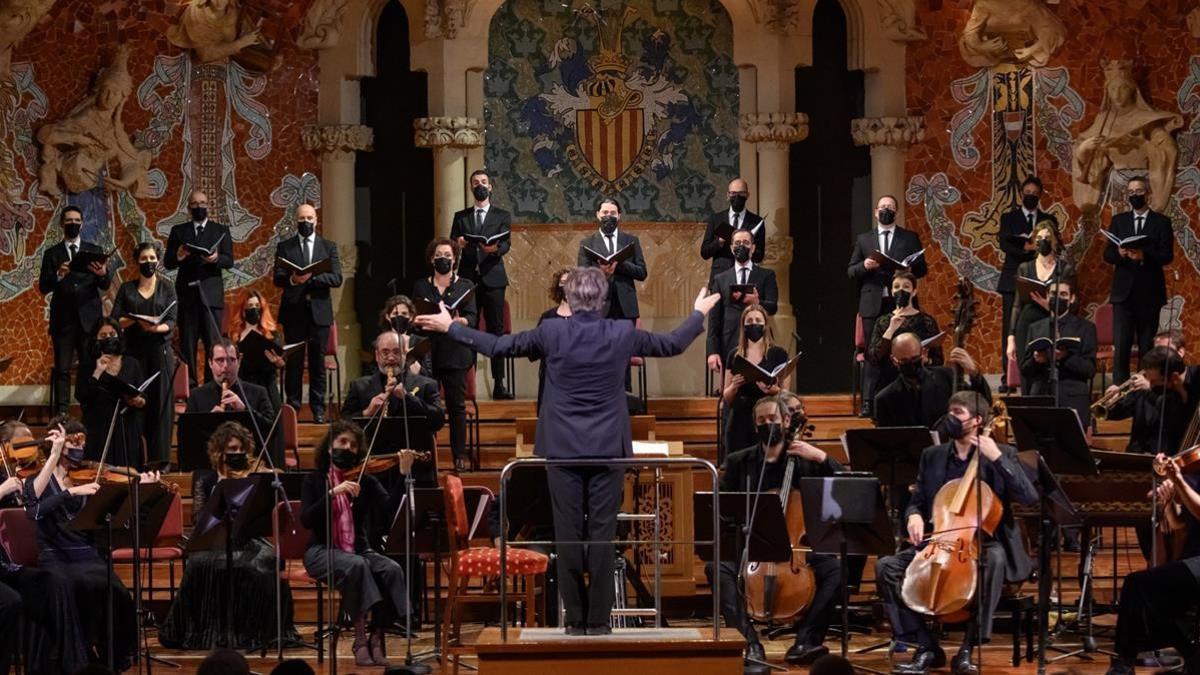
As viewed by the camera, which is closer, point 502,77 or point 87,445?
point 87,445

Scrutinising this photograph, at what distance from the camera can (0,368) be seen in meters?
10.6

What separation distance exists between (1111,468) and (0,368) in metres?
5.85

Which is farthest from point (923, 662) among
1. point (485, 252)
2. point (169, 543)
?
point (485, 252)

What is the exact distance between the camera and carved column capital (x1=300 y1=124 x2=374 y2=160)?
1417 centimetres

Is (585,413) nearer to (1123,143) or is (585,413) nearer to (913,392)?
(913,392)

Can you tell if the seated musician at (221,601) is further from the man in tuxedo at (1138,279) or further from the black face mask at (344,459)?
the man in tuxedo at (1138,279)

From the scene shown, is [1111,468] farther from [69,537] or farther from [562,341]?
[69,537]

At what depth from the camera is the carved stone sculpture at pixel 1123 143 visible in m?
13.6

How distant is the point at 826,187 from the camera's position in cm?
1460

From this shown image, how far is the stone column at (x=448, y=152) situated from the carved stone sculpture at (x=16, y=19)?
2701 mm

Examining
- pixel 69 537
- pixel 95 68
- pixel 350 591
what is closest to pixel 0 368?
pixel 69 537

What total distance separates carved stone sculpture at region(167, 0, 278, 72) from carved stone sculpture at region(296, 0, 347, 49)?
323 mm

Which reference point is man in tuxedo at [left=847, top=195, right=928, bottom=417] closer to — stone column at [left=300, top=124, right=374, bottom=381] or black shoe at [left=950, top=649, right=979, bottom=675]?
black shoe at [left=950, top=649, right=979, bottom=675]

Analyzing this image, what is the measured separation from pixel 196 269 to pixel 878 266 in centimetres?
429
